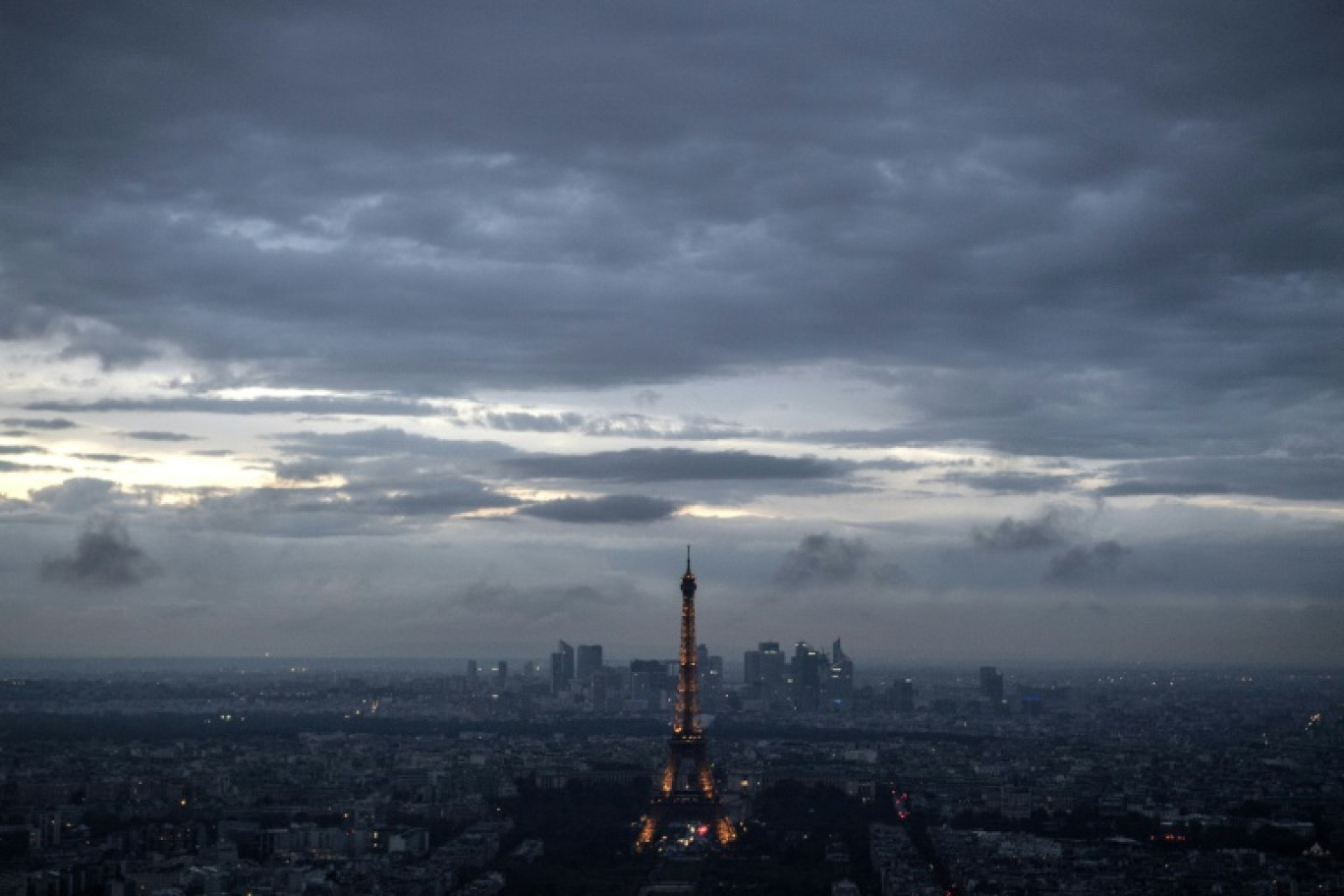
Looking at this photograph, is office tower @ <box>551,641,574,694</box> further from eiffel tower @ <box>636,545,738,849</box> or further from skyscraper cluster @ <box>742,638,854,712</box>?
eiffel tower @ <box>636,545,738,849</box>

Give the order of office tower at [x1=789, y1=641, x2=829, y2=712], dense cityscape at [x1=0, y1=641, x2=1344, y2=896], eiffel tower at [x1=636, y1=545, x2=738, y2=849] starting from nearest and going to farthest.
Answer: dense cityscape at [x1=0, y1=641, x2=1344, y2=896], eiffel tower at [x1=636, y1=545, x2=738, y2=849], office tower at [x1=789, y1=641, x2=829, y2=712]

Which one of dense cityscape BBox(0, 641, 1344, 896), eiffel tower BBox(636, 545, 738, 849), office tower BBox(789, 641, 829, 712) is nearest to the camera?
dense cityscape BBox(0, 641, 1344, 896)

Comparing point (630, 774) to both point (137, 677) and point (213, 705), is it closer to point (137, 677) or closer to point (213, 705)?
point (213, 705)

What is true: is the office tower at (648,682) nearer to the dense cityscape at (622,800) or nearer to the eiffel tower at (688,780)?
the dense cityscape at (622,800)

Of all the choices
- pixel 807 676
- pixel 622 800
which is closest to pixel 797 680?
pixel 807 676

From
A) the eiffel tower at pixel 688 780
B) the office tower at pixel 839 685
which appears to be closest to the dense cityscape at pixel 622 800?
the eiffel tower at pixel 688 780

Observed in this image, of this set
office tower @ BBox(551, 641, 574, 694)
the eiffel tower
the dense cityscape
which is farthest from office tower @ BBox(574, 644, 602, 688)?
the eiffel tower
